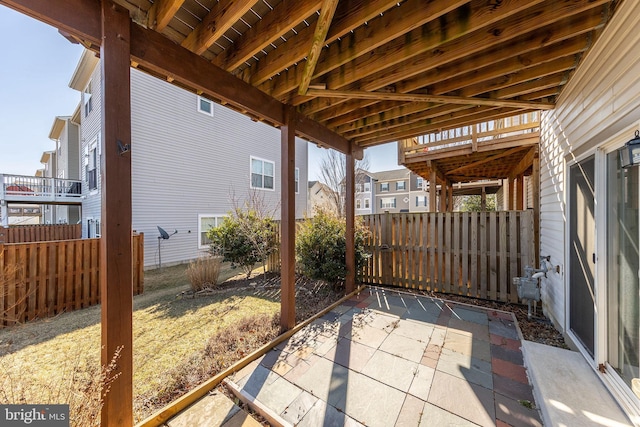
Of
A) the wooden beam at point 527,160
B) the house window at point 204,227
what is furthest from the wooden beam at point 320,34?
the house window at point 204,227

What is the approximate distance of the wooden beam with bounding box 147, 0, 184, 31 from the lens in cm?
172

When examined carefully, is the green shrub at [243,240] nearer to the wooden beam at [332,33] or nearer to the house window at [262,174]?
the wooden beam at [332,33]

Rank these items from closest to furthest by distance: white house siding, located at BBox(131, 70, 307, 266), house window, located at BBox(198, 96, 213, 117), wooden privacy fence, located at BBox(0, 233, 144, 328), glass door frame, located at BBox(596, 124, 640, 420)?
glass door frame, located at BBox(596, 124, 640, 420)
wooden privacy fence, located at BBox(0, 233, 144, 328)
white house siding, located at BBox(131, 70, 307, 266)
house window, located at BBox(198, 96, 213, 117)

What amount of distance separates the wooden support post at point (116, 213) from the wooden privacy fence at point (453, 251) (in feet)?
14.5

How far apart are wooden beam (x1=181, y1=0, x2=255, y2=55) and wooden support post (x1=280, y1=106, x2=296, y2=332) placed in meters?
1.26

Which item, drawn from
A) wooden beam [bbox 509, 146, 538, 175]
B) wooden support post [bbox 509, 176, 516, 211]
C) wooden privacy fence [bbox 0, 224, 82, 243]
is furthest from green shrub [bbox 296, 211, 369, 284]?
wooden privacy fence [bbox 0, 224, 82, 243]

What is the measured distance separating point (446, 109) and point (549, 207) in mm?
2179

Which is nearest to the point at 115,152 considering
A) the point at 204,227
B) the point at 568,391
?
the point at 568,391

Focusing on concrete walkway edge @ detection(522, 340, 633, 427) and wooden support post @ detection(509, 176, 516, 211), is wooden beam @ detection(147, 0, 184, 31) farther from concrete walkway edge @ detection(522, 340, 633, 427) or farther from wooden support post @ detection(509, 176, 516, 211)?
wooden support post @ detection(509, 176, 516, 211)

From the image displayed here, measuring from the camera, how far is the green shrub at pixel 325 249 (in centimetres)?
463

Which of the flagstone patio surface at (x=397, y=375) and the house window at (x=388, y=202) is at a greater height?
the house window at (x=388, y=202)

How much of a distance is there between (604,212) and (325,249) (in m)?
3.61

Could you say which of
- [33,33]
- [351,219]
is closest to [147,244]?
[33,33]

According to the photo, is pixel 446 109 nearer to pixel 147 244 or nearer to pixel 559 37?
pixel 559 37
